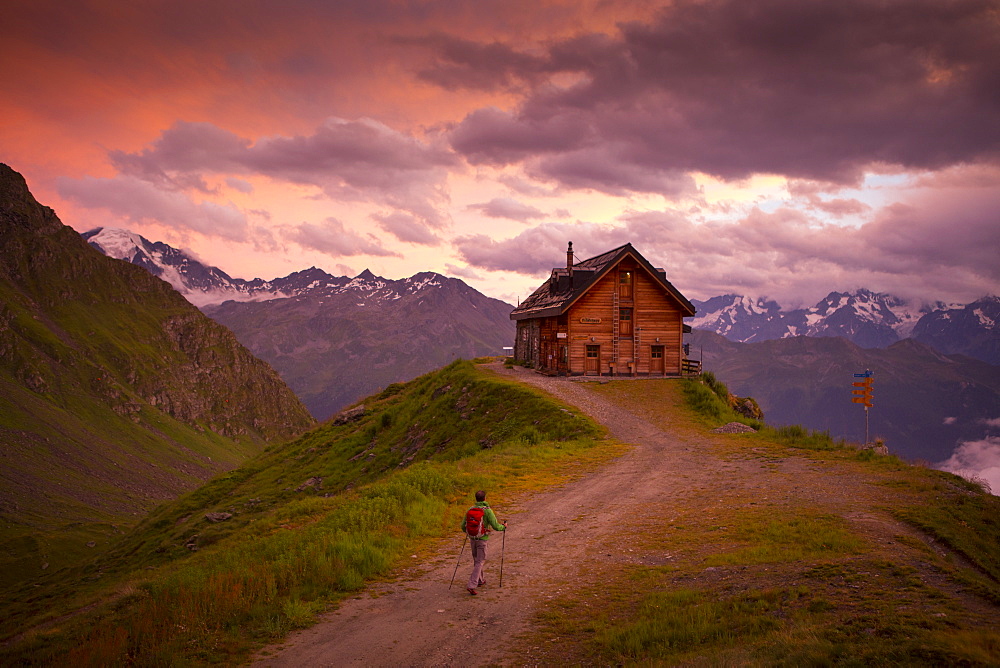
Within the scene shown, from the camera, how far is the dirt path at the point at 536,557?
9.55 metres

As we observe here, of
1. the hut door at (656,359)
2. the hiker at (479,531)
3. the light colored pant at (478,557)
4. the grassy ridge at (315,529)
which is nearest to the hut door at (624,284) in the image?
the hut door at (656,359)

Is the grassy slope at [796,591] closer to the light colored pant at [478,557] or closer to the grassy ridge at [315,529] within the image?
the light colored pant at [478,557]

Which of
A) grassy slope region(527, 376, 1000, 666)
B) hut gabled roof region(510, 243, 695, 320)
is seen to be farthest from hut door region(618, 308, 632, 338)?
grassy slope region(527, 376, 1000, 666)

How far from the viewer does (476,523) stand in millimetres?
12156

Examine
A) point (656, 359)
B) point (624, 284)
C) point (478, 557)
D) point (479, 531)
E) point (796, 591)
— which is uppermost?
point (624, 284)

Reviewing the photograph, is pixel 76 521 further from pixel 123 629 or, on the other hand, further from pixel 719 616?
pixel 719 616

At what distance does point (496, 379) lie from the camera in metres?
43.4

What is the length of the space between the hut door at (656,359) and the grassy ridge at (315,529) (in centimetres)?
1520

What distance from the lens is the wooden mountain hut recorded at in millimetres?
48344

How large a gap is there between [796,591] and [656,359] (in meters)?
40.4

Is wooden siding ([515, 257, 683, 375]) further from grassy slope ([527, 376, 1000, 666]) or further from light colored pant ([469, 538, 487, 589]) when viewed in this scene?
light colored pant ([469, 538, 487, 589])

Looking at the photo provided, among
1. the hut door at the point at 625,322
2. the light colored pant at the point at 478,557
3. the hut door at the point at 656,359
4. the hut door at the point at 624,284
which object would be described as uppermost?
the hut door at the point at 624,284

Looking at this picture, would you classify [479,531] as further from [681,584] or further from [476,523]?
[681,584]

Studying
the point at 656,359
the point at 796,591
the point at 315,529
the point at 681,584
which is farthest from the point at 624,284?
the point at 796,591
